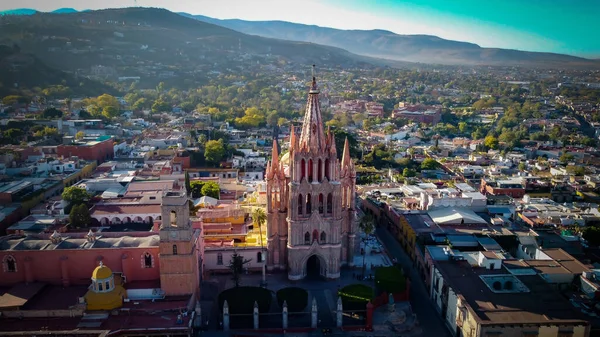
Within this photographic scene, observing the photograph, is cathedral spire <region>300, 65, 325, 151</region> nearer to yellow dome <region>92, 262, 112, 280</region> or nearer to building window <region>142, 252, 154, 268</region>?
building window <region>142, 252, 154, 268</region>

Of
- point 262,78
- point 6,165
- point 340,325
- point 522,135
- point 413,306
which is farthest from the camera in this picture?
point 262,78

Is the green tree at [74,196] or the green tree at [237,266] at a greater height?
the green tree at [74,196]

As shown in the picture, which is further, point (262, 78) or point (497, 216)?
point (262, 78)

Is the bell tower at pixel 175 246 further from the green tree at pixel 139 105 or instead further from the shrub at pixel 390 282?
the green tree at pixel 139 105

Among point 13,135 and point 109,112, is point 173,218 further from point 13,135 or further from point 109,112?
point 109,112

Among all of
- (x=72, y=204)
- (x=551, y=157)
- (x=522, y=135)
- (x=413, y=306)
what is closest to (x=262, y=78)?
(x=522, y=135)

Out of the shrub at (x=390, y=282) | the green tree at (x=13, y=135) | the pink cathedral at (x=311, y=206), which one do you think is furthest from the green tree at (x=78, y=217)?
the green tree at (x=13, y=135)

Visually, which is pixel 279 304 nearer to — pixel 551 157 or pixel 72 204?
pixel 72 204

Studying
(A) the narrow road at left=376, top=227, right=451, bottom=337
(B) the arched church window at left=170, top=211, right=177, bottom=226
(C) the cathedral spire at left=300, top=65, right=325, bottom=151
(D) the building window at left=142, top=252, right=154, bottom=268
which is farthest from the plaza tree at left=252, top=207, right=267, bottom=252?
(A) the narrow road at left=376, top=227, right=451, bottom=337
